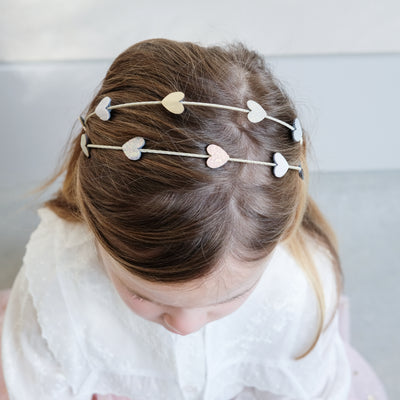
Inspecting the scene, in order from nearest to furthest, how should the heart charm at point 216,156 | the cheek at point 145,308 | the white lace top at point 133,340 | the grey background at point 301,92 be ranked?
the heart charm at point 216,156 → the cheek at point 145,308 → the white lace top at point 133,340 → the grey background at point 301,92

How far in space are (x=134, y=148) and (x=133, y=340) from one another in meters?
0.39

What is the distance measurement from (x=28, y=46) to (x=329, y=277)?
63cm

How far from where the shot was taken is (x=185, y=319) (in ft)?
1.89

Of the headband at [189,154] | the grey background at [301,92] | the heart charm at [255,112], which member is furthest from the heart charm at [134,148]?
the grey background at [301,92]

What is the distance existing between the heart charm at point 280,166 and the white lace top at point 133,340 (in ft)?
0.79

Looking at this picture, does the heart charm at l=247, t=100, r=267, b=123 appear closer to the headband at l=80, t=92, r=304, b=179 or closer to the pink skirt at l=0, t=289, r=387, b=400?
the headband at l=80, t=92, r=304, b=179

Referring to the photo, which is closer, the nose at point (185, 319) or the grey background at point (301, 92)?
the nose at point (185, 319)

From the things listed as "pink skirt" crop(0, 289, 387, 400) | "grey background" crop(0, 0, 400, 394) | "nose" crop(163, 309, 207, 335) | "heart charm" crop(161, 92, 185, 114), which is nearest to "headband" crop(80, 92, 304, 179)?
"heart charm" crop(161, 92, 185, 114)

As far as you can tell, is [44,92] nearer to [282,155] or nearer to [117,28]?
[117,28]

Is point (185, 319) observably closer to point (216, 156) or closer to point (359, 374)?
point (216, 156)

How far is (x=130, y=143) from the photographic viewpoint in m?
0.48

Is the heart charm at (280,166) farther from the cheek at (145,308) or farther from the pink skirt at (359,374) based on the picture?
the pink skirt at (359,374)

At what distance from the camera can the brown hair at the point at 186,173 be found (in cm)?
48

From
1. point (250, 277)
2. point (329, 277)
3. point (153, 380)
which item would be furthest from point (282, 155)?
point (153, 380)
